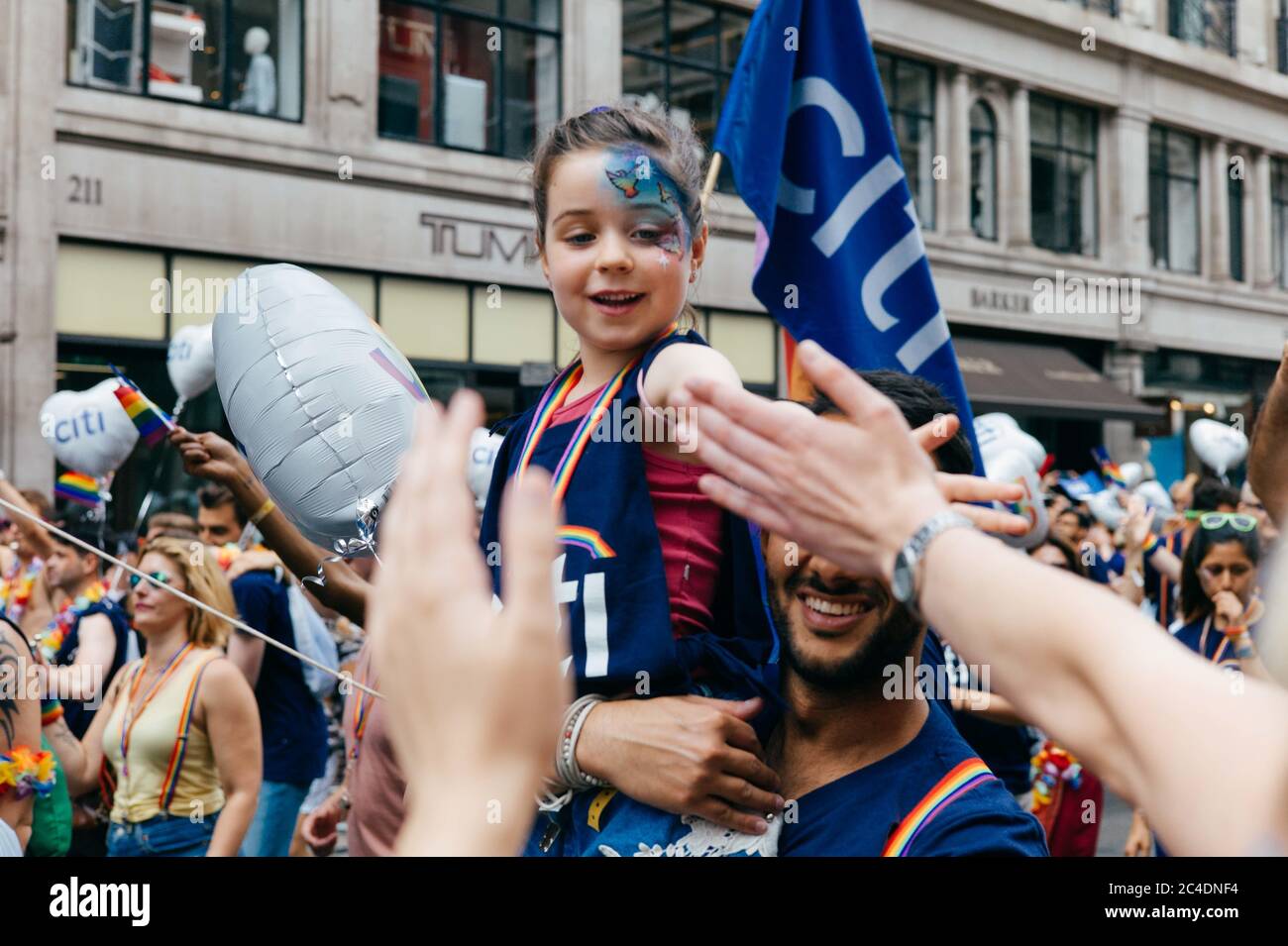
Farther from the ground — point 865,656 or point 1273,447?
point 1273,447

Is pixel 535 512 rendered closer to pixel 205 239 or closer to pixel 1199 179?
pixel 205 239

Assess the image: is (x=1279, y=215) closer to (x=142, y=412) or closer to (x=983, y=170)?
(x=983, y=170)

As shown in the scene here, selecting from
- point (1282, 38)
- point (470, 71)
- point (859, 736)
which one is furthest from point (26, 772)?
point (1282, 38)

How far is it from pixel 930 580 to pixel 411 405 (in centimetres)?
170

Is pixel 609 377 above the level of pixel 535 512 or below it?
above

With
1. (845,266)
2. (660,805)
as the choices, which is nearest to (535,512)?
(660,805)

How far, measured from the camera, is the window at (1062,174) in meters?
23.3

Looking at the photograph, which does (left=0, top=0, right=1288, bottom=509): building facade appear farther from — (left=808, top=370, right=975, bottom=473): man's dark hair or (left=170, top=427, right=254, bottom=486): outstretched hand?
(left=808, top=370, right=975, bottom=473): man's dark hair

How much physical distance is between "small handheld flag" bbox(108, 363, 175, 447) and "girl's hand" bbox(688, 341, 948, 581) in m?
3.13

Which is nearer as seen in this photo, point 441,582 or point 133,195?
point 441,582

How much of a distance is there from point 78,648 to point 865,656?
4826mm

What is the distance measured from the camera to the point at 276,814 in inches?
234

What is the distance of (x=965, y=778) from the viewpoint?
1945 mm

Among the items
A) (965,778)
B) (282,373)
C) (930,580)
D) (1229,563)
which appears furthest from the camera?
(1229,563)
